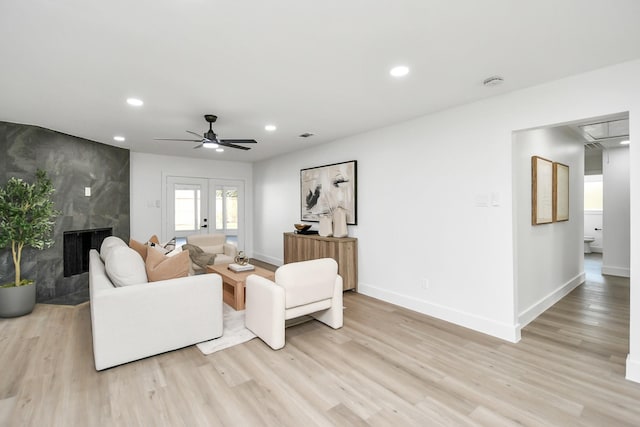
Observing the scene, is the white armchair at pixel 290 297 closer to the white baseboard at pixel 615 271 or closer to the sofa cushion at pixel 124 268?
the sofa cushion at pixel 124 268

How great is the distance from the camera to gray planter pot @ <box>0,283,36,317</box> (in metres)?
3.51

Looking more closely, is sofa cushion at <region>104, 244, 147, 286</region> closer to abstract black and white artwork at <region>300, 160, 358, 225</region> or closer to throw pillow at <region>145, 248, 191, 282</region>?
throw pillow at <region>145, 248, 191, 282</region>

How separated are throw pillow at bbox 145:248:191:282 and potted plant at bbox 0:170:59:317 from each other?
206 cm

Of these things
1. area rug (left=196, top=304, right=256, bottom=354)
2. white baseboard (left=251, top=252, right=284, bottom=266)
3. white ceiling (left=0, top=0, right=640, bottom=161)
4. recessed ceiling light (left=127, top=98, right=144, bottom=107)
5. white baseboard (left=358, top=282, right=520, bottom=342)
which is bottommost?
area rug (left=196, top=304, right=256, bottom=354)

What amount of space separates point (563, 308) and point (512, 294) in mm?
1508

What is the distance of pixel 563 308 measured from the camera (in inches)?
150

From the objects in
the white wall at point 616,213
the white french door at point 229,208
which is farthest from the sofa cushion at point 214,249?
the white wall at point 616,213

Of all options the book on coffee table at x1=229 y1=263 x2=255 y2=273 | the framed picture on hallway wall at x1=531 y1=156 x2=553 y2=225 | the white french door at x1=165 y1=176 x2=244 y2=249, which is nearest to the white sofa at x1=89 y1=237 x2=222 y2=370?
the book on coffee table at x1=229 y1=263 x2=255 y2=273

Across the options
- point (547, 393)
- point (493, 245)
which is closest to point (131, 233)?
point (493, 245)

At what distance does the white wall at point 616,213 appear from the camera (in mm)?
5348

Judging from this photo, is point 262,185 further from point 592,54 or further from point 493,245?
point 592,54

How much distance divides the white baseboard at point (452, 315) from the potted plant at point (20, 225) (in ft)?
14.3

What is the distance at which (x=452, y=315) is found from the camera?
3422 mm

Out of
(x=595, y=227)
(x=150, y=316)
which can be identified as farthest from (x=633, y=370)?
(x=595, y=227)
